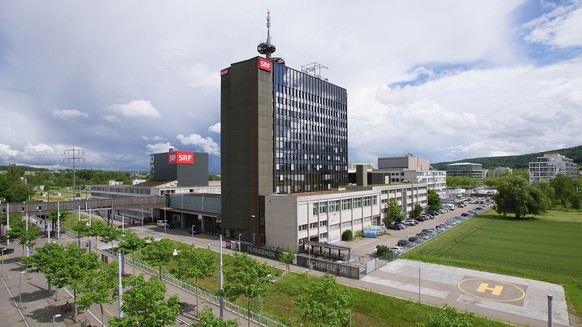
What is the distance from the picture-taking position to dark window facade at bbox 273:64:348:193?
2938 inches

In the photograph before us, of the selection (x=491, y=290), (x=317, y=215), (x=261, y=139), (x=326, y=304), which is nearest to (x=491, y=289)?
(x=491, y=290)

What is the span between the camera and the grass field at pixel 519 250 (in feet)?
150

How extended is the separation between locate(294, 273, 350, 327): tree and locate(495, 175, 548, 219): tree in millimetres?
95538

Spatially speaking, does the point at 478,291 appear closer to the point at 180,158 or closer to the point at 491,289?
the point at 491,289

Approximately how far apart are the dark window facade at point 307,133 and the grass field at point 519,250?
32.3 metres

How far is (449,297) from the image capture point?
123ft

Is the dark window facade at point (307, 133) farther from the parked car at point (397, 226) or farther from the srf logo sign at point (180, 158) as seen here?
the srf logo sign at point (180, 158)

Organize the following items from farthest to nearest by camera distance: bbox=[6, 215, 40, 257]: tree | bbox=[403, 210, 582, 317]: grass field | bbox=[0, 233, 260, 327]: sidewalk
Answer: bbox=[6, 215, 40, 257]: tree < bbox=[403, 210, 582, 317]: grass field < bbox=[0, 233, 260, 327]: sidewalk

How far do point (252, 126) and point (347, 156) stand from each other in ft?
140

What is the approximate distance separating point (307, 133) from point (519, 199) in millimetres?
68448

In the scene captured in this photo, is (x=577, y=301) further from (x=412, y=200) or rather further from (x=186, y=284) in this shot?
(x=412, y=200)

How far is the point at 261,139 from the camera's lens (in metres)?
69.4

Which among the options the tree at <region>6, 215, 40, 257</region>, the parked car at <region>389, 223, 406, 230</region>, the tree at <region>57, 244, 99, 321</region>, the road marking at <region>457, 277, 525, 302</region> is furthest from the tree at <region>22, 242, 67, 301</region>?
the parked car at <region>389, 223, 406, 230</region>

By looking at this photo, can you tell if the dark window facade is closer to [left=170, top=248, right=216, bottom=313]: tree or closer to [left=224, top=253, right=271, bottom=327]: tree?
[left=170, top=248, right=216, bottom=313]: tree
